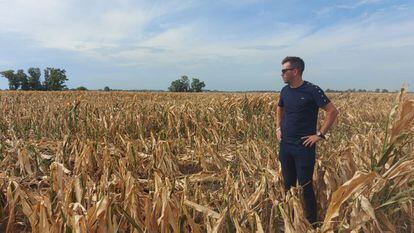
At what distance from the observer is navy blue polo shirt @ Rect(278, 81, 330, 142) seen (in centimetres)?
338

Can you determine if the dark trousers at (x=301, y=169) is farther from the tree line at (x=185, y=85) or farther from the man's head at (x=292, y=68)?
the tree line at (x=185, y=85)

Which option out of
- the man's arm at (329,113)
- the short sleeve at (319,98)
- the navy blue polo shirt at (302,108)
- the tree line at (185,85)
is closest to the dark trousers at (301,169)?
the navy blue polo shirt at (302,108)

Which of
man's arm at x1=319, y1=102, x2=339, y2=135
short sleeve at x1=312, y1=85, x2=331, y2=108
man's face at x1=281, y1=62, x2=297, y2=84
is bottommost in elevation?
man's arm at x1=319, y1=102, x2=339, y2=135

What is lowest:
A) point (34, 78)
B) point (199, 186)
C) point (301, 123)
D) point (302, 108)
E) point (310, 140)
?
point (199, 186)

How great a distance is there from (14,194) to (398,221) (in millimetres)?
3537

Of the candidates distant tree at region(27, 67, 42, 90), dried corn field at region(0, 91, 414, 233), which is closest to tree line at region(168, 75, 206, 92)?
distant tree at region(27, 67, 42, 90)

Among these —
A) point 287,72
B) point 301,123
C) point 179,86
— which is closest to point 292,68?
point 287,72

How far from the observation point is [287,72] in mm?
3385

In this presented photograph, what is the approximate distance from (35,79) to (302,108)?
2972 inches

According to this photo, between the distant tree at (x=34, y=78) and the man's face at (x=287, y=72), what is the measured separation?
72.0 metres

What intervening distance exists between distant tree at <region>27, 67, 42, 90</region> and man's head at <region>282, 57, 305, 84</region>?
236 ft

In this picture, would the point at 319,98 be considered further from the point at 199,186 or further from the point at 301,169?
the point at 199,186

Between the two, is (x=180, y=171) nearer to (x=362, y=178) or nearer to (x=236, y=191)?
(x=236, y=191)

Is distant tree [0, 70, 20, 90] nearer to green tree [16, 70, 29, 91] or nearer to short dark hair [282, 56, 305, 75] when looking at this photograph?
green tree [16, 70, 29, 91]
